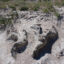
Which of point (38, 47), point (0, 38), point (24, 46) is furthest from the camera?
point (0, 38)

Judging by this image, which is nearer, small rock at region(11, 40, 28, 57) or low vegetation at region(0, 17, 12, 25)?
small rock at region(11, 40, 28, 57)

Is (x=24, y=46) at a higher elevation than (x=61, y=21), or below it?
below

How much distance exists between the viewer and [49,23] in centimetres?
1612

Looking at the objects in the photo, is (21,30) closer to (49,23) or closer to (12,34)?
(12,34)

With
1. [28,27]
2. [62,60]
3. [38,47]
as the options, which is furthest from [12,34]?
[62,60]

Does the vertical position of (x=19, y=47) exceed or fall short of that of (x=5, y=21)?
it exceeds it

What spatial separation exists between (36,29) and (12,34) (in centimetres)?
284

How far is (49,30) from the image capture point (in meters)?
14.9

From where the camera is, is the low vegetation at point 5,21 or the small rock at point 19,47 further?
the low vegetation at point 5,21

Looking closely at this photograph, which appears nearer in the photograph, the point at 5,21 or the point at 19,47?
the point at 19,47

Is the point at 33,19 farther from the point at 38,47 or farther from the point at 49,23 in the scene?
the point at 38,47

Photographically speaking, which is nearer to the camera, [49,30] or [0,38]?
[49,30]

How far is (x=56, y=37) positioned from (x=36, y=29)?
6.96 feet

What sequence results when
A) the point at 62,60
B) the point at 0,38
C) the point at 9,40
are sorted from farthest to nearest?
the point at 0,38
the point at 9,40
the point at 62,60
